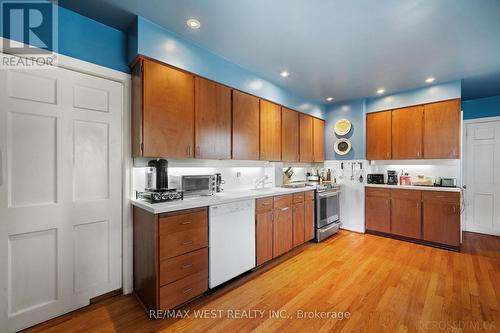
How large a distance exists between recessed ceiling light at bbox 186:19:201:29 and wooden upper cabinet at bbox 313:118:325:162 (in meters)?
3.06

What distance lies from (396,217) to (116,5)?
15.9 ft

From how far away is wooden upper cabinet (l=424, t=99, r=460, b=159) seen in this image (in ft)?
11.4

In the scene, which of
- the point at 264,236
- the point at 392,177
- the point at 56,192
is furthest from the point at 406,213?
the point at 56,192

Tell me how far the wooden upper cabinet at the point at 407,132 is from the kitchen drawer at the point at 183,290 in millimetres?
3914

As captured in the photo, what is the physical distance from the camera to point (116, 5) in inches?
73.3

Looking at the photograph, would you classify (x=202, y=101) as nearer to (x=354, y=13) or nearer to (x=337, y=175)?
(x=354, y=13)

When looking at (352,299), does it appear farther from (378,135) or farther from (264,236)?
(378,135)

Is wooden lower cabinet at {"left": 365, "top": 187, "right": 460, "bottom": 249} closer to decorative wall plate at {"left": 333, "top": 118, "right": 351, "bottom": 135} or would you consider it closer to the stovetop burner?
decorative wall plate at {"left": 333, "top": 118, "right": 351, "bottom": 135}

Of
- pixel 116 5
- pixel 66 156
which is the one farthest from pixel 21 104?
pixel 116 5

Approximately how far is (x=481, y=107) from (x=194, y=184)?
558 cm

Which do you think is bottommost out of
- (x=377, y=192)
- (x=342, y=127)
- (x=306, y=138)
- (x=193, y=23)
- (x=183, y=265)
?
(x=183, y=265)

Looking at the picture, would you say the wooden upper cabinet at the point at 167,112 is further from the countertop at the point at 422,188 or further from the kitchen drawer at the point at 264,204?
the countertop at the point at 422,188

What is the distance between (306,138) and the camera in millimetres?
4262

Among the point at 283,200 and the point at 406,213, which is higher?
the point at 283,200
